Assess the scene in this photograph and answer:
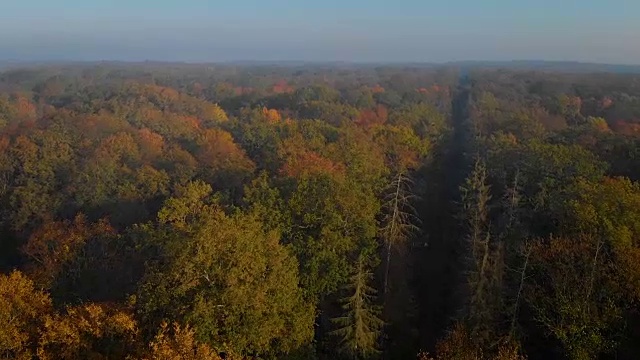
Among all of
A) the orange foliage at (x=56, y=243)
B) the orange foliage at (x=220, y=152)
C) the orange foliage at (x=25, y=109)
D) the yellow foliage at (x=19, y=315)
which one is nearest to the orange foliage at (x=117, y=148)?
the orange foliage at (x=220, y=152)

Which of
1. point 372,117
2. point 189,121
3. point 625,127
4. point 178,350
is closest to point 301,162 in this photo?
point 178,350

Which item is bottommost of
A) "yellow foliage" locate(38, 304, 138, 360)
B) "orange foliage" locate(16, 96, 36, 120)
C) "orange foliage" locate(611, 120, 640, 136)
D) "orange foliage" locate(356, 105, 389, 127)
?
"yellow foliage" locate(38, 304, 138, 360)

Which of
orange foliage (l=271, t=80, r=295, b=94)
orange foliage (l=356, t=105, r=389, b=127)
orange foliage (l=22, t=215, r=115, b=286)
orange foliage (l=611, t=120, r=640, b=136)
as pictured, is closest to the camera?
orange foliage (l=22, t=215, r=115, b=286)

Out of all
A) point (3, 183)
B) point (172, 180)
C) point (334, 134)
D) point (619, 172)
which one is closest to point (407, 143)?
point (334, 134)

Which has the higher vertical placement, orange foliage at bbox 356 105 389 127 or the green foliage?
orange foliage at bbox 356 105 389 127

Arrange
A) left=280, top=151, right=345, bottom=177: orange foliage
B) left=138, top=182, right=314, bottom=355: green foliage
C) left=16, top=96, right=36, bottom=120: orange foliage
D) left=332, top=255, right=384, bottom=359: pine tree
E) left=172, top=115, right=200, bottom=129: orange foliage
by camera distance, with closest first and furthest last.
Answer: left=138, top=182, right=314, bottom=355: green foliage, left=332, top=255, right=384, bottom=359: pine tree, left=280, top=151, right=345, bottom=177: orange foliage, left=172, top=115, right=200, bottom=129: orange foliage, left=16, top=96, right=36, bottom=120: orange foliage

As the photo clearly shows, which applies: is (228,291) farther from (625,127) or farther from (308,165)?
(625,127)

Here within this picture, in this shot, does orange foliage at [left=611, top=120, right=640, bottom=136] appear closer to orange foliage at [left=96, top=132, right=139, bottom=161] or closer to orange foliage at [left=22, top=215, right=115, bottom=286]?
orange foliage at [left=96, top=132, right=139, bottom=161]

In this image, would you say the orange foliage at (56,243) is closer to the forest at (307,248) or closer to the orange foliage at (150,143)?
the forest at (307,248)

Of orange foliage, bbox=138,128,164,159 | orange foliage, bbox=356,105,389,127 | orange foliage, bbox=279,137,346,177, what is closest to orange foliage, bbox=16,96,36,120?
orange foliage, bbox=138,128,164,159

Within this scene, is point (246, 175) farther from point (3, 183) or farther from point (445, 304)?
point (3, 183)
